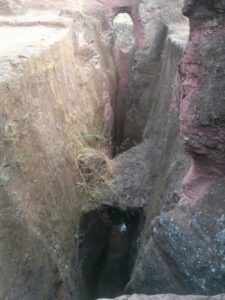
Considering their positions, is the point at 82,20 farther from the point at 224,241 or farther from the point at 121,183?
the point at 224,241

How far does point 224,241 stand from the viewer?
12.3 feet

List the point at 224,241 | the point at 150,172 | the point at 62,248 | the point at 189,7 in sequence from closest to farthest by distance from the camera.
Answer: the point at 224,241, the point at 189,7, the point at 62,248, the point at 150,172

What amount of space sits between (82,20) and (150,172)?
477 cm

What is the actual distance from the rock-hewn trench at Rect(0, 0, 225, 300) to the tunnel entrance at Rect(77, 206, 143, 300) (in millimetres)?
29

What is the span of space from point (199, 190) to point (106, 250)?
201 inches

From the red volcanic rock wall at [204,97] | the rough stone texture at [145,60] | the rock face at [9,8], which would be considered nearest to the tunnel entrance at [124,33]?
the rough stone texture at [145,60]

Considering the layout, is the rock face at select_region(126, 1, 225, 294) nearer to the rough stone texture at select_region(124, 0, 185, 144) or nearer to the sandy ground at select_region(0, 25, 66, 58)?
the sandy ground at select_region(0, 25, 66, 58)

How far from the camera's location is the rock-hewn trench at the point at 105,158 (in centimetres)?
399

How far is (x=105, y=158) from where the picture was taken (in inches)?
332

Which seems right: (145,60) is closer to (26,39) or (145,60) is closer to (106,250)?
(26,39)

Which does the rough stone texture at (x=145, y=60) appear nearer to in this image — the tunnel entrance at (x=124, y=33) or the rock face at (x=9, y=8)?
the tunnel entrance at (x=124, y=33)

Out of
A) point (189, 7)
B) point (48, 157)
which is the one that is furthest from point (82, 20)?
point (189, 7)

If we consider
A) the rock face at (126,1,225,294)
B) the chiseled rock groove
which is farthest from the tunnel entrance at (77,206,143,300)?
the rock face at (126,1,225,294)

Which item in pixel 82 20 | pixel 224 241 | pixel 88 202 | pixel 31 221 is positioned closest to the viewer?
pixel 224 241
